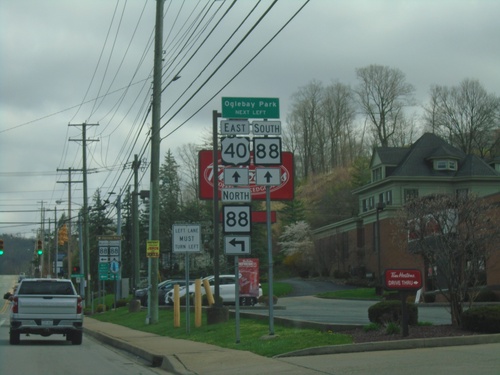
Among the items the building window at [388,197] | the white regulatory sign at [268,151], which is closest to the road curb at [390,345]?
the white regulatory sign at [268,151]

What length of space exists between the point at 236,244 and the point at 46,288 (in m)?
8.85

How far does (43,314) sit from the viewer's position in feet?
75.0

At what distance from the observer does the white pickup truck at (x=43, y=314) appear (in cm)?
2266

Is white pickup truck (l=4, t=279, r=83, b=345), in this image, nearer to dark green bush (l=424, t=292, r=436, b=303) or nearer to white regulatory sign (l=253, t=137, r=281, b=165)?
white regulatory sign (l=253, t=137, r=281, b=165)

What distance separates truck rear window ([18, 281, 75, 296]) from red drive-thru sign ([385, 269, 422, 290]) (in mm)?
11791

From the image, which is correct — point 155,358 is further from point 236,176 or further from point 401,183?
point 401,183

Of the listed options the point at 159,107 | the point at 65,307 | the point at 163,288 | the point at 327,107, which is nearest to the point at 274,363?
the point at 65,307

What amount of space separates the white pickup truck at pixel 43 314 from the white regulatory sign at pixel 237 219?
755 centimetres

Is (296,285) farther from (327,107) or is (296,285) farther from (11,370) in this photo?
(11,370)

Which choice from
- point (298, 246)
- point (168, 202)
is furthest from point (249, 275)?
point (168, 202)

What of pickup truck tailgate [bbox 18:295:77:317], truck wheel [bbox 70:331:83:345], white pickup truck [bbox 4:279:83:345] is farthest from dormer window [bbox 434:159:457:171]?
pickup truck tailgate [bbox 18:295:77:317]

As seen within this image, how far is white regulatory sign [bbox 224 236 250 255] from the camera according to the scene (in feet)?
57.8

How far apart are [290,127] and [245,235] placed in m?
83.7

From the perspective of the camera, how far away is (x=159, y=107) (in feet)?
95.6
